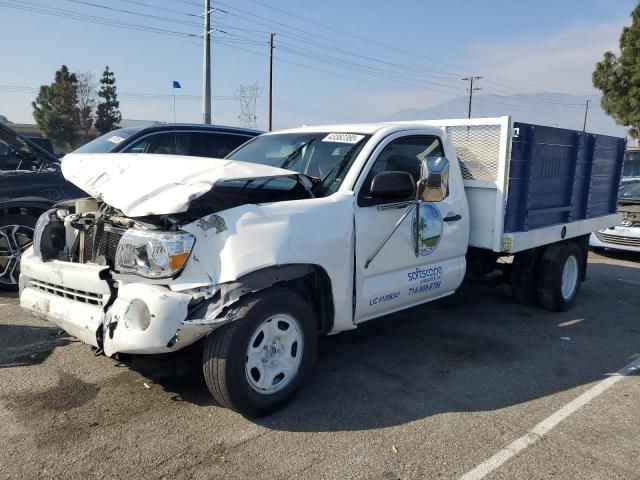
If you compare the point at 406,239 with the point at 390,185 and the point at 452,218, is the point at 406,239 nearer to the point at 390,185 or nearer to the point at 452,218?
the point at 390,185

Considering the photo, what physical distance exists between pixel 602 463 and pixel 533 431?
44 cm

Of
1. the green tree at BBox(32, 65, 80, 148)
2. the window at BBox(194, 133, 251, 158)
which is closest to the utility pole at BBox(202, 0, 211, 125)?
the window at BBox(194, 133, 251, 158)

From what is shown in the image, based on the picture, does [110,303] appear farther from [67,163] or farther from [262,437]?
[67,163]

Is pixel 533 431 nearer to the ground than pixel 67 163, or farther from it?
nearer to the ground

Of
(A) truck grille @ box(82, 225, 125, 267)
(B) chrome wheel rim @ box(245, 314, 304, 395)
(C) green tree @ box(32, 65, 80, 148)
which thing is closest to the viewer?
(B) chrome wheel rim @ box(245, 314, 304, 395)

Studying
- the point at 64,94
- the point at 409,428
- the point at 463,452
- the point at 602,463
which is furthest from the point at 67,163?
the point at 64,94

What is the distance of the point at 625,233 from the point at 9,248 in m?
9.97

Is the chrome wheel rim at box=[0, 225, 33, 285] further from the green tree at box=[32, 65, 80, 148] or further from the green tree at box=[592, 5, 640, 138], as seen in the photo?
the green tree at box=[32, 65, 80, 148]

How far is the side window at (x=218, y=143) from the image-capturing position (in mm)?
8211

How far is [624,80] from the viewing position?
27.4 m

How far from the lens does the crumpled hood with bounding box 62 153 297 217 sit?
10.8ft

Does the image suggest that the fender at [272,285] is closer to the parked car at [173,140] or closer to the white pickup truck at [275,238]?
the white pickup truck at [275,238]

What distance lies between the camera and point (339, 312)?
3.95 meters

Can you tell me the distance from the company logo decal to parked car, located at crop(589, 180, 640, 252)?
627 centimetres
